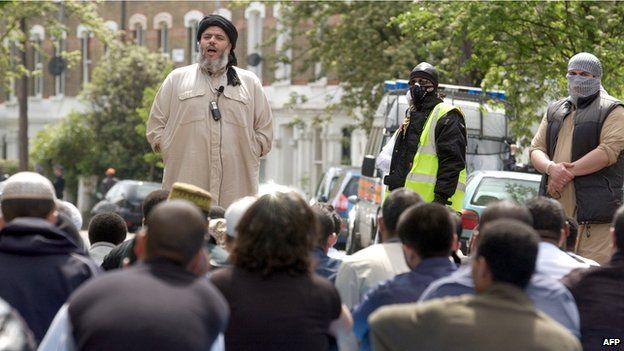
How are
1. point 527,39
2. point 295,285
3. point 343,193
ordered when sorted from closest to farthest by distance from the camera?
point 295,285, point 527,39, point 343,193

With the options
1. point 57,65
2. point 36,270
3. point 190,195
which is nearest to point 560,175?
point 190,195

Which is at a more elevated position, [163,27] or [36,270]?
[163,27]

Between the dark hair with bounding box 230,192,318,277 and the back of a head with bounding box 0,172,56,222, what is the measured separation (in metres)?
1.10

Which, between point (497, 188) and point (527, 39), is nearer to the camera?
point (497, 188)

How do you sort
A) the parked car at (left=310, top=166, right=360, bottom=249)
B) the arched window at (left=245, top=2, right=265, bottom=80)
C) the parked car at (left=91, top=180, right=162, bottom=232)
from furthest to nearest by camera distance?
the arched window at (left=245, top=2, right=265, bottom=80) < the parked car at (left=91, top=180, right=162, bottom=232) < the parked car at (left=310, top=166, right=360, bottom=249)

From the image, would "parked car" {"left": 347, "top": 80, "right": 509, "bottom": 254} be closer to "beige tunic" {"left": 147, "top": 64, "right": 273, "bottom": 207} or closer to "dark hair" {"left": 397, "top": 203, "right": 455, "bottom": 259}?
"beige tunic" {"left": 147, "top": 64, "right": 273, "bottom": 207}

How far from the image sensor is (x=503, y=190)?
56.7 ft

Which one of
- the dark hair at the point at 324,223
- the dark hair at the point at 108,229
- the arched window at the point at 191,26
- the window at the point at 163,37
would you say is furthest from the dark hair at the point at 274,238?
the window at the point at 163,37

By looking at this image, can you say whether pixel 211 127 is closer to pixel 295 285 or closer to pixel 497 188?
pixel 295 285

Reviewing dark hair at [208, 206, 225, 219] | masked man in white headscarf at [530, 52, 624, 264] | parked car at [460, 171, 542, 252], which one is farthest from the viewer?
parked car at [460, 171, 542, 252]

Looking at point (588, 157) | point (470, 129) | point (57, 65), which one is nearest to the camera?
point (588, 157)

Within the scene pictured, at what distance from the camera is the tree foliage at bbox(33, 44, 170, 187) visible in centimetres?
5000

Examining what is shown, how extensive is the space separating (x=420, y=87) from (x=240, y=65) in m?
41.1

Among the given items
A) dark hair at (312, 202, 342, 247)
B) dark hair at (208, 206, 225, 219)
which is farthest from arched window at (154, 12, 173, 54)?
dark hair at (312, 202, 342, 247)
